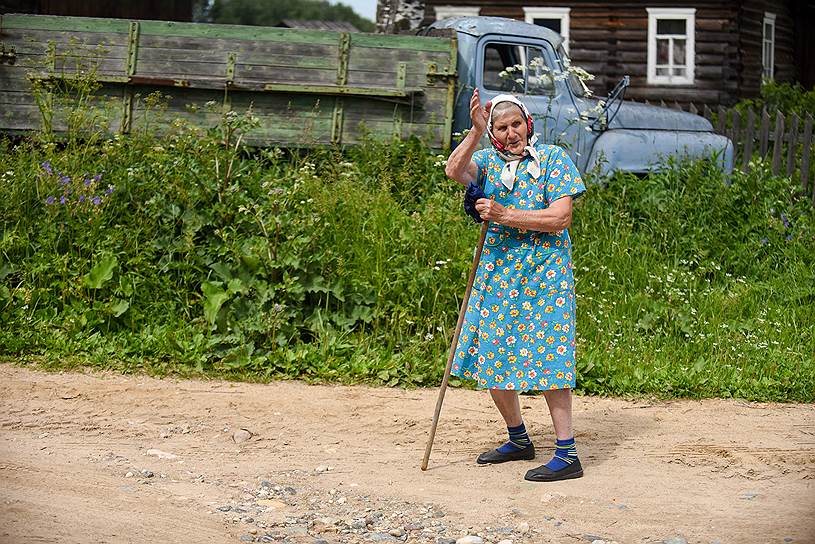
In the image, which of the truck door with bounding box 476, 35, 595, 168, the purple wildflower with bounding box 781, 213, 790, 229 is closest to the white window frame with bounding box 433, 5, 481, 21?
the truck door with bounding box 476, 35, 595, 168

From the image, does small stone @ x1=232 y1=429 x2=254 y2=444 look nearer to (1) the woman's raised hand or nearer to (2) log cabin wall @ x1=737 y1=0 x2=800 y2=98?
(1) the woman's raised hand

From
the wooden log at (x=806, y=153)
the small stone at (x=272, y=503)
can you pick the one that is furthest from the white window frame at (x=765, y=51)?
the small stone at (x=272, y=503)

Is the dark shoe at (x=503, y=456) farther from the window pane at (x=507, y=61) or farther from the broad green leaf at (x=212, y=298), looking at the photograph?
the window pane at (x=507, y=61)

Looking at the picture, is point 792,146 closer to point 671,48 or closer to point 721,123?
point 721,123

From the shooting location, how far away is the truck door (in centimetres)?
941

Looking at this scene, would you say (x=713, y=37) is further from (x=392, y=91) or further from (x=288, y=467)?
(x=288, y=467)

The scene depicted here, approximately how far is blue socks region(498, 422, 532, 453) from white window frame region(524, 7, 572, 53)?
14.4 metres

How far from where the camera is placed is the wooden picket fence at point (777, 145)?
33.9 ft

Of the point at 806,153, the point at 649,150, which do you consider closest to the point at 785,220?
the point at 649,150

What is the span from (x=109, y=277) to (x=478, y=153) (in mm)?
3279

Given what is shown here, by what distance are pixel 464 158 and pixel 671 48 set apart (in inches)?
590

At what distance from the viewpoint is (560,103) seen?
376 inches

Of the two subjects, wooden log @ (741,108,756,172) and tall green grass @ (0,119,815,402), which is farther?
wooden log @ (741,108,756,172)

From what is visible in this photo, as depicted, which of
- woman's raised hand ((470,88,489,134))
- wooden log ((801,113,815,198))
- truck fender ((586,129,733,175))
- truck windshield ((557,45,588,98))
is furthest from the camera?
wooden log ((801,113,815,198))
